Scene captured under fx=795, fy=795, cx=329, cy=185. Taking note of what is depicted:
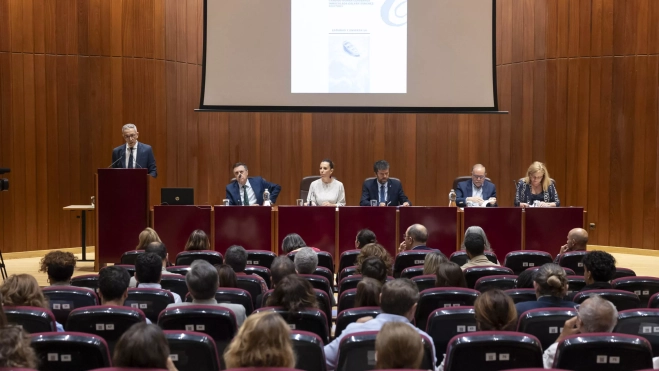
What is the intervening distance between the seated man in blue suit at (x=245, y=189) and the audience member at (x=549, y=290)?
16.6 ft

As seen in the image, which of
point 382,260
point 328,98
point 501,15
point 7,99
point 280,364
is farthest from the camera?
point 501,15

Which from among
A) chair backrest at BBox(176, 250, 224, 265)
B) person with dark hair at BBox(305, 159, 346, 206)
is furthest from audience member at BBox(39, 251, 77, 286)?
person with dark hair at BBox(305, 159, 346, 206)

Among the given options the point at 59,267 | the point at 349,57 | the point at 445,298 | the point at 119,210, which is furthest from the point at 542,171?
the point at 59,267

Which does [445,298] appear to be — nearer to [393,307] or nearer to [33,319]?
[393,307]

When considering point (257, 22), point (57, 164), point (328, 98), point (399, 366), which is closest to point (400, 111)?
point (328, 98)

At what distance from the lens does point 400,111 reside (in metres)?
10.7

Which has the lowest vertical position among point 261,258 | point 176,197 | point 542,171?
point 261,258

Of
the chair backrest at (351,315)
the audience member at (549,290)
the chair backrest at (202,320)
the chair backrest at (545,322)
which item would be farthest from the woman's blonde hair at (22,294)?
the audience member at (549,290)

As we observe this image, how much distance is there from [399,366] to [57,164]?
8604mm

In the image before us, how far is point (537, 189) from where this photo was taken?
352 inches

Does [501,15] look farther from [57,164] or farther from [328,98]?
[57,164]

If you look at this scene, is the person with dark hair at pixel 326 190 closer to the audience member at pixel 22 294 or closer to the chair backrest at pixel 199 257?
the chair backrest at pixel 199 257

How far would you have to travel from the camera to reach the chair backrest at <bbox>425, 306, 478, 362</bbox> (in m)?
3.98

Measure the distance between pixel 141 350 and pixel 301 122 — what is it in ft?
30.2
